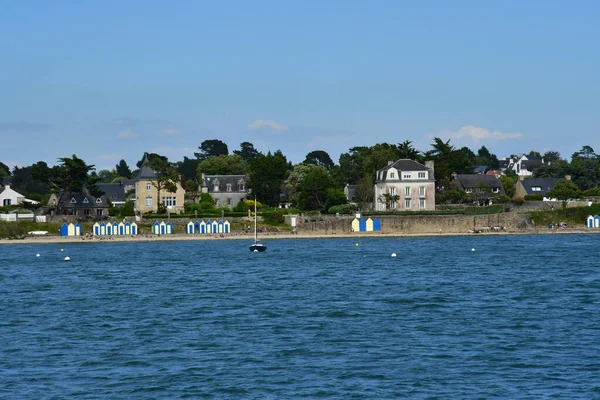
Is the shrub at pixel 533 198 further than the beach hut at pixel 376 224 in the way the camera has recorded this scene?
Yes

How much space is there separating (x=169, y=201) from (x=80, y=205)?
12.0m

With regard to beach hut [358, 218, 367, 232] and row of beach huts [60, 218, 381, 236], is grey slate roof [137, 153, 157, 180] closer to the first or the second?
row of beach huts [60, 218, 381, 236]

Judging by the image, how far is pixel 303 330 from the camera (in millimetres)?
39688

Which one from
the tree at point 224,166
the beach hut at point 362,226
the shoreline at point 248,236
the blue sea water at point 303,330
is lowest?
the blue sea water at point 303,330

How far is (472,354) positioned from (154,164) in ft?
330

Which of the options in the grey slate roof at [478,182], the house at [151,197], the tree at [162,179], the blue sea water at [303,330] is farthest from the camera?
the grey slate roof at [478,182]

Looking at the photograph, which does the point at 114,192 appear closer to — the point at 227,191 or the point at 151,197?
the point at 227,191

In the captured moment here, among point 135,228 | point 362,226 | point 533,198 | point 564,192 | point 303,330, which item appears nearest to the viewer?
point 303,330

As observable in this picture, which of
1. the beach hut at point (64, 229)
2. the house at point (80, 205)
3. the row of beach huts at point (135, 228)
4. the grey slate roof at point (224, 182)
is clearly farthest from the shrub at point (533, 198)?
the beach hut at point (64, 229)

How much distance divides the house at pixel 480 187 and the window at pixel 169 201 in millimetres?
42508

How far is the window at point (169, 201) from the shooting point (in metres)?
130

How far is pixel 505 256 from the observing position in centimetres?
8250

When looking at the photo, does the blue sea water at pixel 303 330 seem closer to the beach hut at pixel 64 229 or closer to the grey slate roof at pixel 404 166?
the beach hut at pixel 64 229

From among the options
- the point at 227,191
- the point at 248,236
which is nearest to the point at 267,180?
the point at 227,191
